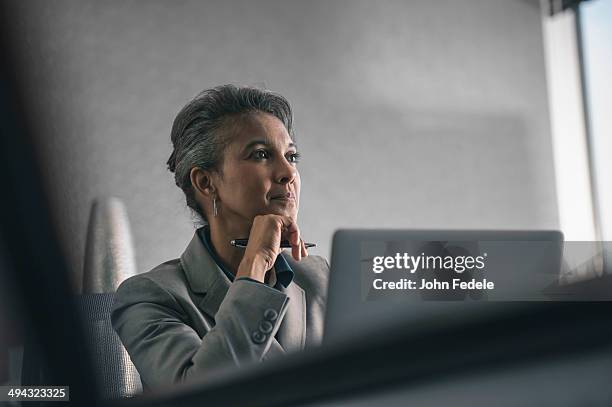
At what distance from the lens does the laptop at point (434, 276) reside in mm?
807

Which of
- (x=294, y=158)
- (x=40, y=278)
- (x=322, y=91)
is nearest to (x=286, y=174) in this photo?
(x=294, y=158)

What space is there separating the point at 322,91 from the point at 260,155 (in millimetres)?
125

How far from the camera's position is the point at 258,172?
2.93 ft

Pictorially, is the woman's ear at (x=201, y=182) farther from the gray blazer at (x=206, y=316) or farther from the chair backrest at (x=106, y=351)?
the chair backrest at (x=106, y=351)

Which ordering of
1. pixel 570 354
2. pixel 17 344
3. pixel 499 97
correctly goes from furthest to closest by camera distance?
pixel 499 97 → pixel 17 344 → pixel 570 354

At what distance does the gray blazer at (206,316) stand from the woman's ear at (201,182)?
6cm

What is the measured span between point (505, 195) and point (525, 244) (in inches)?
3.5

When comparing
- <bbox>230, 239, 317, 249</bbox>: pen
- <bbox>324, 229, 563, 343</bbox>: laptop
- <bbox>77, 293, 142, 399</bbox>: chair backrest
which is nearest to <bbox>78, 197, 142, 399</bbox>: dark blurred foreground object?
<bbox>77, 293, 142, 399</bbox>: chair backrest

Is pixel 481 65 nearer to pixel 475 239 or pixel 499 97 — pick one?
pixel 499 97

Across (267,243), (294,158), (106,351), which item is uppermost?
(294,158)

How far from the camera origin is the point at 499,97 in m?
0.94

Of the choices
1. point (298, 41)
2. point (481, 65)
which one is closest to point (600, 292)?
point (481, 65)

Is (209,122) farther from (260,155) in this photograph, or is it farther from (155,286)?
(155,286)

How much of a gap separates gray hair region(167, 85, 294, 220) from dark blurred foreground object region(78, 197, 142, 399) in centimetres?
9
